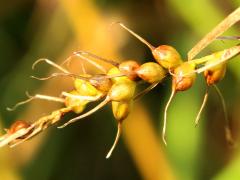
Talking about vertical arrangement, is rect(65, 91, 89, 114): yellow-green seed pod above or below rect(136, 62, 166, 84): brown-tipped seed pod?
above

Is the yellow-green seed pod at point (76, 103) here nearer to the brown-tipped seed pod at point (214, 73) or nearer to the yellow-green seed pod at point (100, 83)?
the yellow-green seed pod at point (100, 83)

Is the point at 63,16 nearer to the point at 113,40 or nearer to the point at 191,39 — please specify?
the point at 113,40

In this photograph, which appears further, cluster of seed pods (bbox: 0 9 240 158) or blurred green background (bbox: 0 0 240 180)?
blurred green background (bbox: 0 0 240 180)

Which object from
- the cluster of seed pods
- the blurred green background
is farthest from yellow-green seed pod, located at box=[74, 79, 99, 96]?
the blurred green background

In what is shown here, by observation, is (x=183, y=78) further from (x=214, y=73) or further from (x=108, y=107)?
(x=108, y=107)

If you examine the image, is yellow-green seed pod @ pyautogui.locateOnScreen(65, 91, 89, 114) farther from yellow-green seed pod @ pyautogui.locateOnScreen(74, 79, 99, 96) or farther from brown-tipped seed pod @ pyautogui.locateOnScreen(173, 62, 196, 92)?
brown-tipped seed pod @ pyautogui.locateOnScreen(173, 62, 196, 92)

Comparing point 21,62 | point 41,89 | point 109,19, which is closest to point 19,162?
point 41,89

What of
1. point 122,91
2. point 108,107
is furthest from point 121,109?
point 108,107

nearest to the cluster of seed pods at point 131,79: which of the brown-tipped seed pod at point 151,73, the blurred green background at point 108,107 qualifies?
the brown-tipped seed pod at point 151,73
